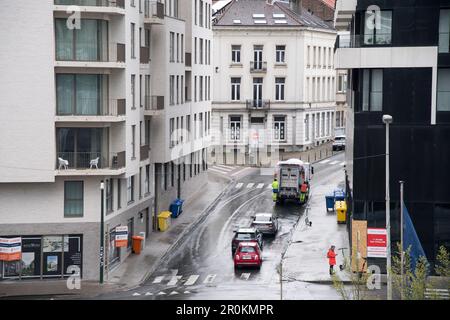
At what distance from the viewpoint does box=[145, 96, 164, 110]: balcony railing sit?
54.2 meters

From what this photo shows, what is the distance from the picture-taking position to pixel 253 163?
8881 centimetres

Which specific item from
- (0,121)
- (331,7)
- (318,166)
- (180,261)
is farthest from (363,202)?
(331,7)

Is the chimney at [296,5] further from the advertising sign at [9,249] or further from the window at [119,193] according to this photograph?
the advertising sign at [9,249]

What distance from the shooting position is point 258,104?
3711 inches

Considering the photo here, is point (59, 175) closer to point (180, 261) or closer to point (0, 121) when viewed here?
point (0, 121)

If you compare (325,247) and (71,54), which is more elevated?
(71,54)

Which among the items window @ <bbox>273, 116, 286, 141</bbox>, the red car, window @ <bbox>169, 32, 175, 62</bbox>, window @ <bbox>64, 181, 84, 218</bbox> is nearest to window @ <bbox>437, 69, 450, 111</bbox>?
the red car

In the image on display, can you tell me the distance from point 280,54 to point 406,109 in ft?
167

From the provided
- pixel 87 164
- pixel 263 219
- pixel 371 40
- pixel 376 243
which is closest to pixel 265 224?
pixel 263 219

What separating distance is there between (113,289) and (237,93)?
54106 mm

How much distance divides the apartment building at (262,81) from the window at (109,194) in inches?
1780

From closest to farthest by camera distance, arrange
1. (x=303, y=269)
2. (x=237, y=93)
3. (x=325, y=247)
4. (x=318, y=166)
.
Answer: (x=303, y=269), (x=325, y=247), (x=318, y=166), (x=237, y=93)

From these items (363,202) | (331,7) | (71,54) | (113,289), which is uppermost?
(331,7)
